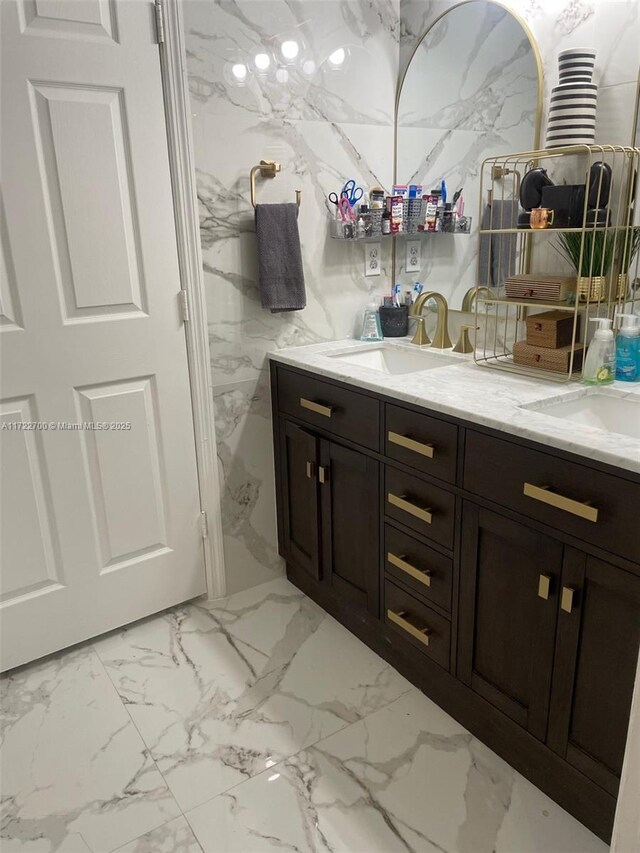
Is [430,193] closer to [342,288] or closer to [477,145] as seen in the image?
[477,145]

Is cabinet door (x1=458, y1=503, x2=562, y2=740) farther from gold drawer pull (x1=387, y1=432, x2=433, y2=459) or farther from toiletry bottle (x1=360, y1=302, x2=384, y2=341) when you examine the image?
toiletry bottle (x1=360, y1=302, x2=384, y2=341)

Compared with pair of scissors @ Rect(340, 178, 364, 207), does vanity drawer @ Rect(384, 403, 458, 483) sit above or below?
below

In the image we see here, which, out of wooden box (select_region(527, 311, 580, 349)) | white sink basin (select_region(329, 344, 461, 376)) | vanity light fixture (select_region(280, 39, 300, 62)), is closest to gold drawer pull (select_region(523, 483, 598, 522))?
wooden box (select_region(527, 311, 580, 349))

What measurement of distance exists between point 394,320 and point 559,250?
69 cm

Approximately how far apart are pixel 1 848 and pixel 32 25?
6.60 ft

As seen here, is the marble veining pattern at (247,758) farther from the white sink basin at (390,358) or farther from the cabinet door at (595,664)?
the white sink basin at (390,358)

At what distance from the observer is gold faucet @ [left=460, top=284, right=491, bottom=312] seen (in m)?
2.07

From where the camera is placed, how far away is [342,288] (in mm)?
2344

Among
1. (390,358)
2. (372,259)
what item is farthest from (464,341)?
(372,259)

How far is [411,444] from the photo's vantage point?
1655 mm

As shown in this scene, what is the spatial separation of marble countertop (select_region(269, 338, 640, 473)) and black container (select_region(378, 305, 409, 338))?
212 mm

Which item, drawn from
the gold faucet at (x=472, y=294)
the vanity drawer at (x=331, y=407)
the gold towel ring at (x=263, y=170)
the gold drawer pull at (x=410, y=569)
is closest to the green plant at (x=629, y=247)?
the gold faucet at (x=472, y=294)

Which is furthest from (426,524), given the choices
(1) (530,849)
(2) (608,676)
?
(1) (530,849)

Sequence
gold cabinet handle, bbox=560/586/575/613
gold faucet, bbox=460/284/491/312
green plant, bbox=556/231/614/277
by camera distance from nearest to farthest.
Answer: gold cabinet handle, bbox=560/586/575/613, green plant, bbox=556/231/614/277, gold faucet, bbox=460/284/491/312
